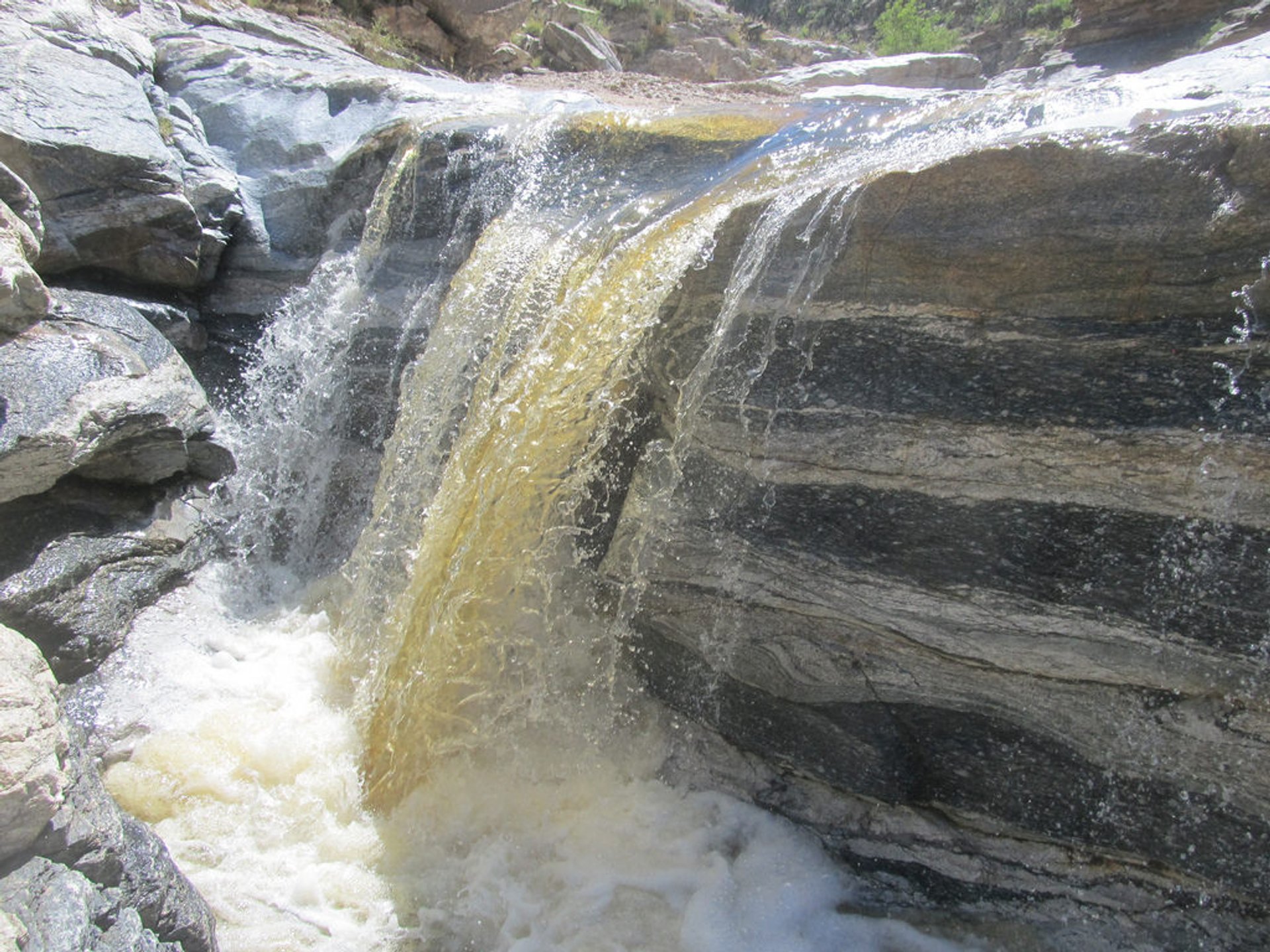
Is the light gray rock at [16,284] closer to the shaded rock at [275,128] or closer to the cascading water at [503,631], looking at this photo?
the cascading water at [503,631]

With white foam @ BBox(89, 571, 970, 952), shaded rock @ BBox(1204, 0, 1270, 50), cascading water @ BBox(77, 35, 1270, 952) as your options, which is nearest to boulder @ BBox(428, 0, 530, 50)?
cascading water @ BBox(77, 35, 1270, 952)

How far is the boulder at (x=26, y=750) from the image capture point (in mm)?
2006

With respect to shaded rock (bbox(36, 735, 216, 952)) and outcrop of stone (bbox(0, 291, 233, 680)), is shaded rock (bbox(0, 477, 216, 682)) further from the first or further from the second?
shaded rock (bbox(36, 735, 216, 952))

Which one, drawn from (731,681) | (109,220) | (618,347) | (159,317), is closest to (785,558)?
(731,681)

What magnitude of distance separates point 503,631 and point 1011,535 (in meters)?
1.96

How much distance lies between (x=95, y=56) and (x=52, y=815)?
5371 mm

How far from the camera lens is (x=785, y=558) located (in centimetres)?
307

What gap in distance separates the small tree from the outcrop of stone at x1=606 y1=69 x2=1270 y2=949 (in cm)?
1538

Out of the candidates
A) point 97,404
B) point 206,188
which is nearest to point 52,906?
point 97,404

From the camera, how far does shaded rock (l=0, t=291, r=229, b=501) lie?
3564 mm

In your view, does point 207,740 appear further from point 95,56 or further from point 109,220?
point 95,56

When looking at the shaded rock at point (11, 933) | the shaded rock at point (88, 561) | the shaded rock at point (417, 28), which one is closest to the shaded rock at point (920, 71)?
the shaded rock at point (417, 28)

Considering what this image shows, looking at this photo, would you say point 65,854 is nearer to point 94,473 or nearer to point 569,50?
point 94,473

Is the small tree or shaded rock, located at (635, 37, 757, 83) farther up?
the small tree
